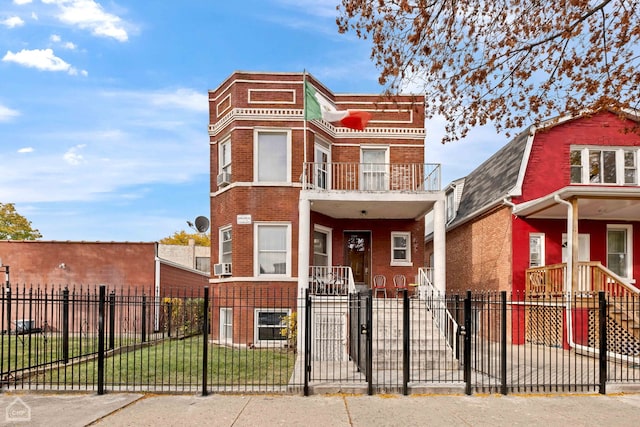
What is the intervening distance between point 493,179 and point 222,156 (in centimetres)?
1051

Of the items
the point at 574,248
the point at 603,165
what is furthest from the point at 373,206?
the point at 603,165

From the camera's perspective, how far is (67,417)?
7203 mm

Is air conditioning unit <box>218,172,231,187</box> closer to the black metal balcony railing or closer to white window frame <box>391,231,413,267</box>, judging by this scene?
the black metal balcony railing

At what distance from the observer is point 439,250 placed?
14570 mm

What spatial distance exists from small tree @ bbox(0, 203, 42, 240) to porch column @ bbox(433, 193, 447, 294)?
45405mm

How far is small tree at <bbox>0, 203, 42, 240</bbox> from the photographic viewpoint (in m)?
46.3

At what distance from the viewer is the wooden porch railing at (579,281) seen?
13.3 metres

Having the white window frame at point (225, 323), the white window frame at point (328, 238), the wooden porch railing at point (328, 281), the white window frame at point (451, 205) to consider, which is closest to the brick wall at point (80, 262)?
the white window frame at point (225, 323)

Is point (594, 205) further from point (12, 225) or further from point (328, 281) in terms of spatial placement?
point (12, 225)

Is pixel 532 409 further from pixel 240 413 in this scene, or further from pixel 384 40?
pixel 384 40

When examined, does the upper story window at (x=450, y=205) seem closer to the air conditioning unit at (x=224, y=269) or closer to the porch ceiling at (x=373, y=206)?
the porch ceiling at (x=373, y=206)

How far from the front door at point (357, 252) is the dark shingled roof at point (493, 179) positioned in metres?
4.57

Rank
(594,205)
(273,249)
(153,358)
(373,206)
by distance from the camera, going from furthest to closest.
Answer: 1. (273,249)
2. (373,206)
3. (594,205)
4. (153,358)

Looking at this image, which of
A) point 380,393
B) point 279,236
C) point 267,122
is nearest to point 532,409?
point 380,393
